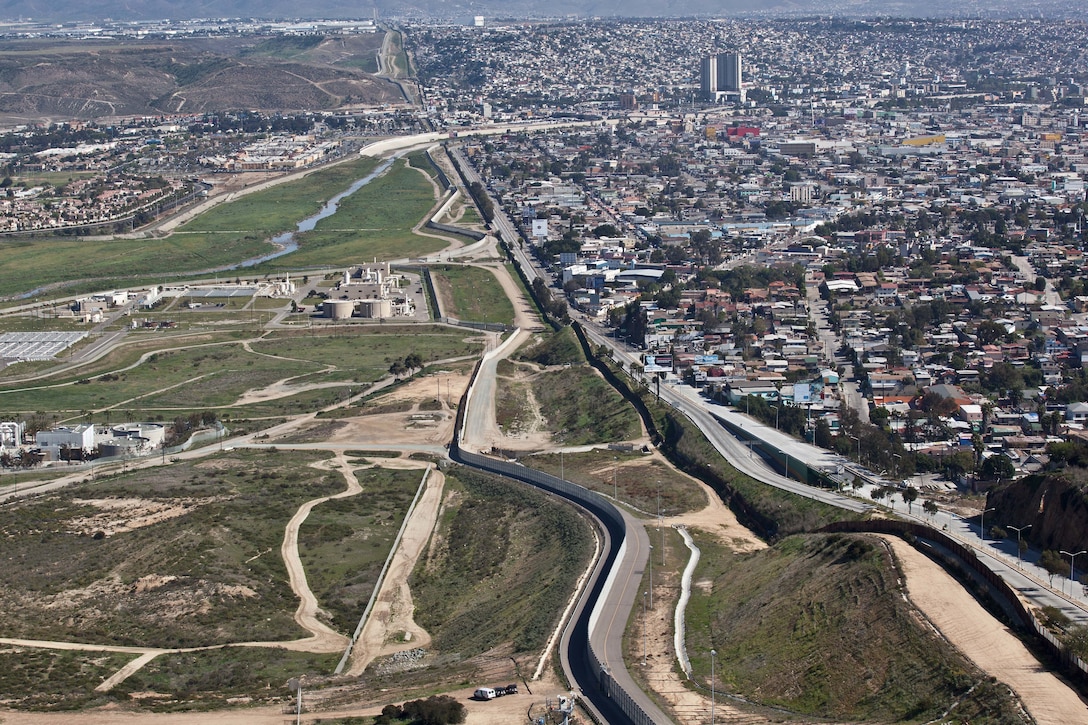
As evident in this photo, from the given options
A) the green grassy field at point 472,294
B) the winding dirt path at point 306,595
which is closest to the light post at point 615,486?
the winding dirt path at point 306,595

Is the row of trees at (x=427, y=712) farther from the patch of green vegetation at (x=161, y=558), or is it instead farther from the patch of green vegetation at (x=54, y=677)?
the patch of green vegetation at (x=161, y=558)

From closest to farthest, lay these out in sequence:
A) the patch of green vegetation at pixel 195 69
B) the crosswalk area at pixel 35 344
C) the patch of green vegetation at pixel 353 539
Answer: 1. the patch of green vegetation at pixel 353 539
2. the crosswalk area at pixel 35 344
3. the patch of green vegetation at pixel 195 69

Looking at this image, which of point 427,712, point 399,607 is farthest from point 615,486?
point 427,712

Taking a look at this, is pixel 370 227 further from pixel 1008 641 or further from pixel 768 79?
pixel 768 79

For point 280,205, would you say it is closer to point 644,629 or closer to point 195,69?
point 644,629

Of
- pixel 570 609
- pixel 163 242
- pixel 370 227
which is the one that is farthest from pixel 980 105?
pixel 570 609

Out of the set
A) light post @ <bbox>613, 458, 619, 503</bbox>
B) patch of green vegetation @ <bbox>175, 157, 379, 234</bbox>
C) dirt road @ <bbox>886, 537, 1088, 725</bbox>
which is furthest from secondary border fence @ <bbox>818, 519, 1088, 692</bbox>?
patch of green vegetation @ <bbox>175, 157, 379, 234</bbox>

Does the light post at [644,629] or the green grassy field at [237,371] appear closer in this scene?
the light post at [644,629]
